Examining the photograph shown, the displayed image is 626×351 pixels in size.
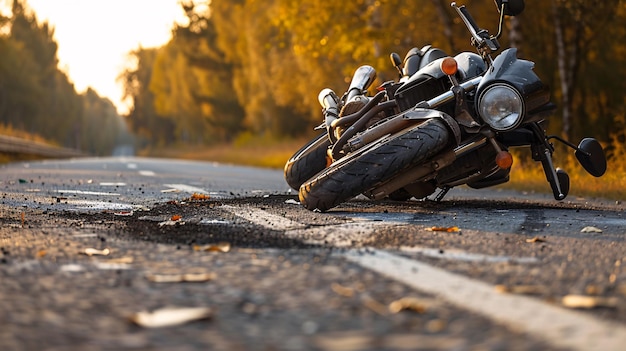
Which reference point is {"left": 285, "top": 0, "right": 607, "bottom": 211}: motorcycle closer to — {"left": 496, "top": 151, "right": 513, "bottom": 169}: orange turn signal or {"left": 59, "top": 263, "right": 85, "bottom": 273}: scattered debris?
{"left": 496, "top": 151, "right": 513, "bottom": 169}: orange turn signal

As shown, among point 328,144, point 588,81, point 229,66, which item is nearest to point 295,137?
point 229,66

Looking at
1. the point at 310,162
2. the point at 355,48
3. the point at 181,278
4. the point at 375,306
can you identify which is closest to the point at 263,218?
the point at 310,162

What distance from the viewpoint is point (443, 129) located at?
689cm

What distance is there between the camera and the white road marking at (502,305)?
9.08 ft

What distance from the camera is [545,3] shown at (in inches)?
894

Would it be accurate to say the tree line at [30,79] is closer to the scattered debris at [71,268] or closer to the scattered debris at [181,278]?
the scattered debris at [71,268]

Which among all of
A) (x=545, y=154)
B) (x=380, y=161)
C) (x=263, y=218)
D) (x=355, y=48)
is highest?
(x=355, y=48)

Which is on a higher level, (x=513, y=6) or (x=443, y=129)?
(x=513, y=6)

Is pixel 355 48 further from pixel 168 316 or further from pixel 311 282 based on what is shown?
pixel 168 316

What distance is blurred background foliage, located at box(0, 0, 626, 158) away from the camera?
22.4m

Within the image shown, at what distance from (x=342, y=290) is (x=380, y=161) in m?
3.39

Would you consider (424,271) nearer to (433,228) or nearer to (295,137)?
(433,228)

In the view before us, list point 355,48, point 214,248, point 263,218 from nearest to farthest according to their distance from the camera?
point 214,248 → point 263,218 → point 355,48

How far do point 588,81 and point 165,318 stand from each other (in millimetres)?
22757
